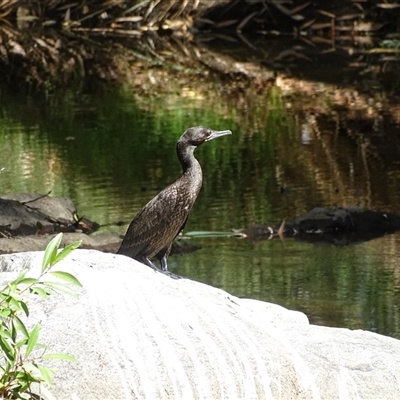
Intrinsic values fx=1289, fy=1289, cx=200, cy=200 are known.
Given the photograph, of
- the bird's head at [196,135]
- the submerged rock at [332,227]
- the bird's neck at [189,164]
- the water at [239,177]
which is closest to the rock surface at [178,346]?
the bird's neck at [189,164]

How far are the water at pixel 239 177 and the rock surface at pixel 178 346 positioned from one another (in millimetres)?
2087

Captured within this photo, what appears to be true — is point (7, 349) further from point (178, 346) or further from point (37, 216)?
point (37, 216)

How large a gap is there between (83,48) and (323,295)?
16986 millimetres

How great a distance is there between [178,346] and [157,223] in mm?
1712

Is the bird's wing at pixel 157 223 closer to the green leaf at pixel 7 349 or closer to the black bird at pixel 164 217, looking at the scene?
the black bird at pixel 164 217

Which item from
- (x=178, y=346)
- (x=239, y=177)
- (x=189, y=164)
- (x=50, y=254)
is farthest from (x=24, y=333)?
(x=239, y=177)

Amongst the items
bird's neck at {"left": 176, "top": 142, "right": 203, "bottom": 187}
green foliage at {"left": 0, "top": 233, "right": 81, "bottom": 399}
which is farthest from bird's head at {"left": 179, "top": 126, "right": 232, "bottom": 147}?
green foliage at {"left": 0, "top": 233, "right": 81, "bottom": 399}

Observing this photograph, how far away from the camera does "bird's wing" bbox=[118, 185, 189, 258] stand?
6.71 meters

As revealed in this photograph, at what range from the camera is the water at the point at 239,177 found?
8.66 meters

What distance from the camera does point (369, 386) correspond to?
211 inches

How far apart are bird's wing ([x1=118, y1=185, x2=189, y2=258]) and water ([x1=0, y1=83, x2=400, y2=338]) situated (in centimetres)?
145

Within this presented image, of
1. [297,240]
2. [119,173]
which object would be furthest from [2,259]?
[119,173]

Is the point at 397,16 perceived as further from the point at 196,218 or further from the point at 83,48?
the point at 196,218

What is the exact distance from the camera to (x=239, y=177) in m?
12.3
